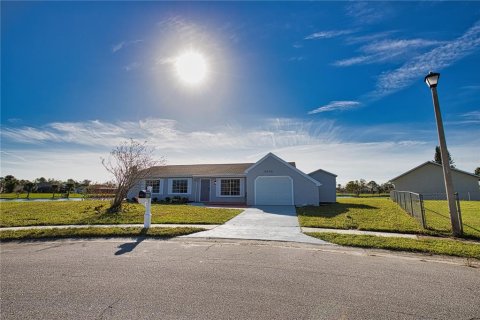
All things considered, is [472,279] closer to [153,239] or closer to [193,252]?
[193,252]

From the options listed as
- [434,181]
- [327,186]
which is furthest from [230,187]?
[434,181]

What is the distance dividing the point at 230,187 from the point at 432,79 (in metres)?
17.2

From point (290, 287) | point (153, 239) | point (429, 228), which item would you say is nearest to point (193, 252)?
point (153, 239)

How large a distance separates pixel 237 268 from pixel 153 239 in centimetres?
407

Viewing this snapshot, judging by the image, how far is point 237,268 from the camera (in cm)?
502

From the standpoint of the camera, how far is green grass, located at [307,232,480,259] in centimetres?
599

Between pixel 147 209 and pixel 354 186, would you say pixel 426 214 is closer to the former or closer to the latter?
pixel 147 209

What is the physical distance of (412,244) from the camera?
667cm

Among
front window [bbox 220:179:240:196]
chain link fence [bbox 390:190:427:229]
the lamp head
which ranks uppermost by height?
the lamp head

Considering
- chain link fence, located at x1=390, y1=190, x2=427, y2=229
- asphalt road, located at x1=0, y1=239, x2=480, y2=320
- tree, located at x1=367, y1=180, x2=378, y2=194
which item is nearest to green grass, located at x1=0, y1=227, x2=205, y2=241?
asphalt road, located at x1=0, y1=239, x2=480, y2=320

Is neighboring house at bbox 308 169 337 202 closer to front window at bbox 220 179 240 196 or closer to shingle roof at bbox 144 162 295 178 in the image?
shingle roof at bbox 144 162 295 178

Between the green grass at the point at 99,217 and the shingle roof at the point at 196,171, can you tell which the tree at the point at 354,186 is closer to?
the shingle roof at the point at 196,171

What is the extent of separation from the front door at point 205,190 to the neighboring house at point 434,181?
78.4 ft

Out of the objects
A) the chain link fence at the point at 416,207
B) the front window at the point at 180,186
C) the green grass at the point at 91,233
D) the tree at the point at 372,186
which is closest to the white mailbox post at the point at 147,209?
the green grass at the point at 91,233
